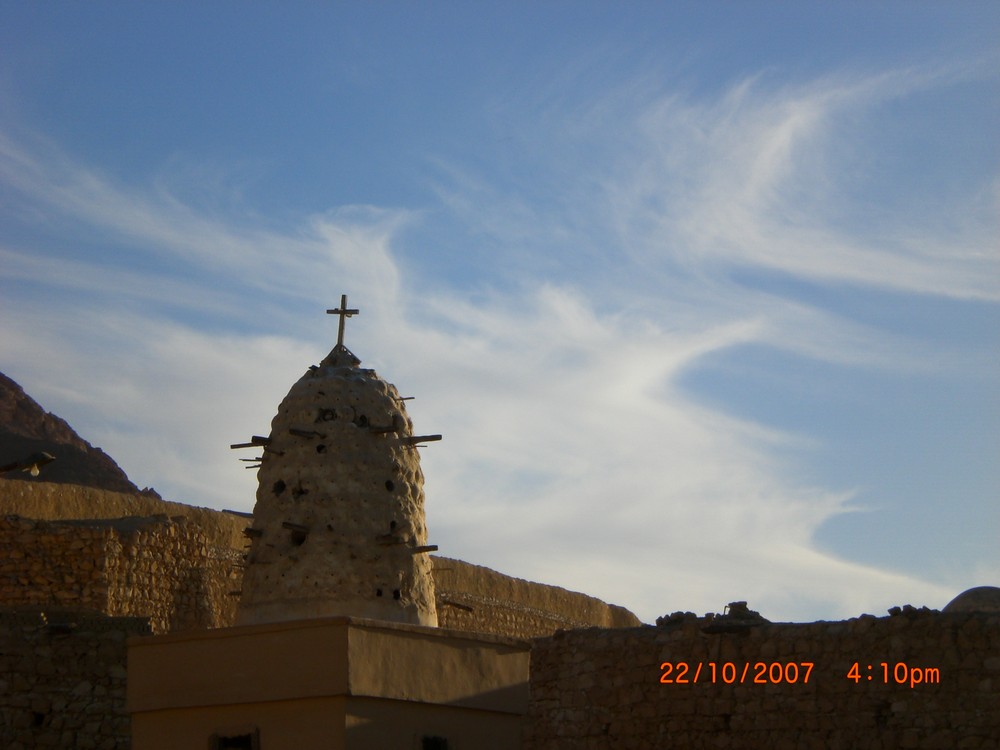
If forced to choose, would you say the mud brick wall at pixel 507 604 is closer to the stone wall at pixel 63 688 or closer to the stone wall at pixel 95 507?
the stone wall at pixel 95 507

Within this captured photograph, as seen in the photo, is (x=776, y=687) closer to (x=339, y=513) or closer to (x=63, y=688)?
(x=339, y=513)

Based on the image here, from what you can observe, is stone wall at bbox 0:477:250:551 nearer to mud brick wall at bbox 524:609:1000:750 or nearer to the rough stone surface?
mud brick wall at bbox 524:609:1000:750

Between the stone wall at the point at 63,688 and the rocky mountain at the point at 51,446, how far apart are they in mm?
29929

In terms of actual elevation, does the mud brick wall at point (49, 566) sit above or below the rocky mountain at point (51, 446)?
below

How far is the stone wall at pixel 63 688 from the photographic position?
15211 millimetres

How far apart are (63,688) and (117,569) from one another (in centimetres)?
605

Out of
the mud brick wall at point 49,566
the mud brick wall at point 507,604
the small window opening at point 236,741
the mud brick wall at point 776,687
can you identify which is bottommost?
the small window opening at point 236,741

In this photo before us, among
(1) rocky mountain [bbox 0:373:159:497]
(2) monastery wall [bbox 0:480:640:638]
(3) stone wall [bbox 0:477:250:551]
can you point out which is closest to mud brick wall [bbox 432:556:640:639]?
(2) monastery wall [bbox 0:480:640:638]
